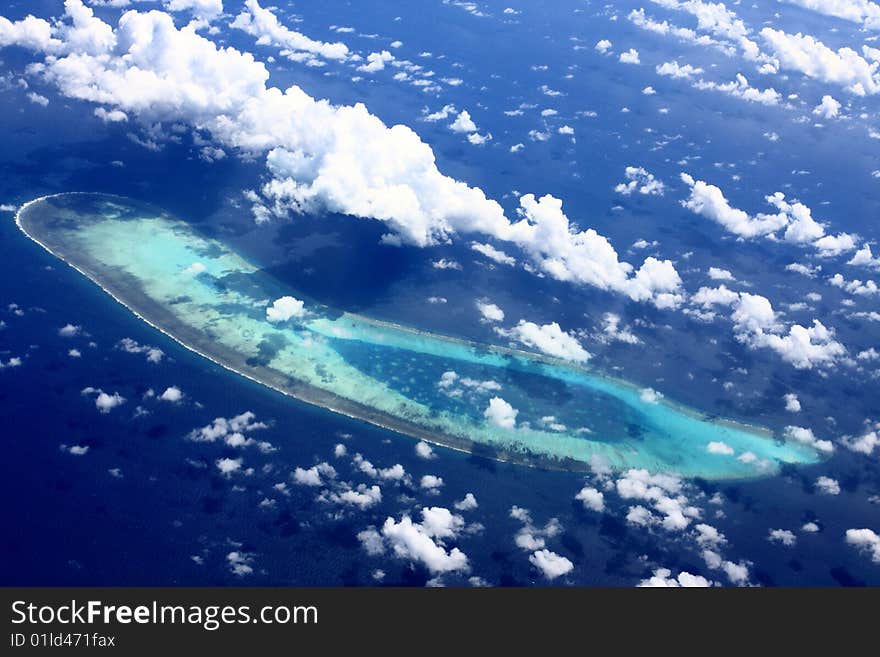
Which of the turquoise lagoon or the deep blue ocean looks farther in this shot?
the turquoise lagoon

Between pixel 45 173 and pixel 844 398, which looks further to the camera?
pixel 45 173

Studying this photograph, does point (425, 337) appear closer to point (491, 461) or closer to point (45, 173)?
point (491, 461)

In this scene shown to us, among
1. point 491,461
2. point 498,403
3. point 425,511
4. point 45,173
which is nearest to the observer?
point 425,511

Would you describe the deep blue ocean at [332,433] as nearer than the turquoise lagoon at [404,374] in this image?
Yes

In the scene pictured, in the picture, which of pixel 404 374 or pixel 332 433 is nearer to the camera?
pixel 332 433

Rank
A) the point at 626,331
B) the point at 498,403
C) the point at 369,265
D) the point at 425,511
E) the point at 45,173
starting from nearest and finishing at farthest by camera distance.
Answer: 1. the point at 425,511
2. the point at 498,403
3. the point at 626,331
4. the point at 369,265
5. the point at 45,173

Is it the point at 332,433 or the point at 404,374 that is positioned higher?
the point at 404,374

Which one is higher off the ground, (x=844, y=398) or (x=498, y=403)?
(x=844, y=398)

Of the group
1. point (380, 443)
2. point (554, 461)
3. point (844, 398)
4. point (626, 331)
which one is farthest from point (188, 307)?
point (844, 398)
